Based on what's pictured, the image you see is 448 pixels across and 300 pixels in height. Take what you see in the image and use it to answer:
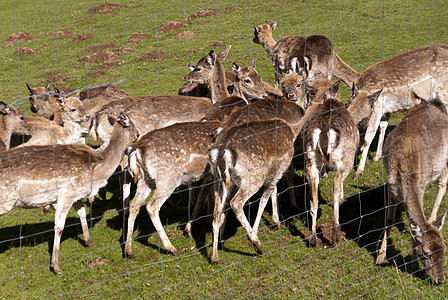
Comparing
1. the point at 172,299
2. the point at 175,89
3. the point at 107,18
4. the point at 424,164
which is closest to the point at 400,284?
the point at 424,164

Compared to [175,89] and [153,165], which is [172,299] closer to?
[153,165]

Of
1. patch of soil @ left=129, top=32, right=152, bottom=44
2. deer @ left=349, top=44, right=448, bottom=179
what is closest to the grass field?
deer @ left=349, top=44, right=448, bottom=179

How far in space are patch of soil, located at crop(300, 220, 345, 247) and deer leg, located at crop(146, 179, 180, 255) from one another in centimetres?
161

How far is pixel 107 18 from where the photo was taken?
1766 centimetres

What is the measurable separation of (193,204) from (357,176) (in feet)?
8.30

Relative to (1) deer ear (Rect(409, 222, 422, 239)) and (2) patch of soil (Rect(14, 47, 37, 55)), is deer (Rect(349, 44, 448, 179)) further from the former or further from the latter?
(2) patch of soil (Rect(14, 47, 37, 55))

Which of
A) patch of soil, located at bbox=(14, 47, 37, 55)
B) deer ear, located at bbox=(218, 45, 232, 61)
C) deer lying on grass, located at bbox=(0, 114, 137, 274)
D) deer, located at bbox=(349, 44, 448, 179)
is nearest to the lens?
deer lying on grass, located at bbox=(0, 114, 137, 274)

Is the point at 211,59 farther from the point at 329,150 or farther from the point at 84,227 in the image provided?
the point at 84,227

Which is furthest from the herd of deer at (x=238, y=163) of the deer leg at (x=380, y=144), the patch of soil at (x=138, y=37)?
the patch of soil at (x=138, y=37)

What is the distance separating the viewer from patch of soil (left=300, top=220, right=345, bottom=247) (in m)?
6.00

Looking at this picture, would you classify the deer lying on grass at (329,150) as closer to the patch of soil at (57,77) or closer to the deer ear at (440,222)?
the deer ear at (440,222)

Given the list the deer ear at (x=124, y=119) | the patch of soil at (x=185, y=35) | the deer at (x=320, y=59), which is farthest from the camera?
the patch of soil at (x=185, y=35)

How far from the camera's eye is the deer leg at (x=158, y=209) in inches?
234

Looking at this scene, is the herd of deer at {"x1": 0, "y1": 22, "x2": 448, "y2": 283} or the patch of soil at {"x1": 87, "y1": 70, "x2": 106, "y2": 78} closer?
the herd of deer at {"x1": 0, "y1": 22, "x2": 448, "y2": 283}
